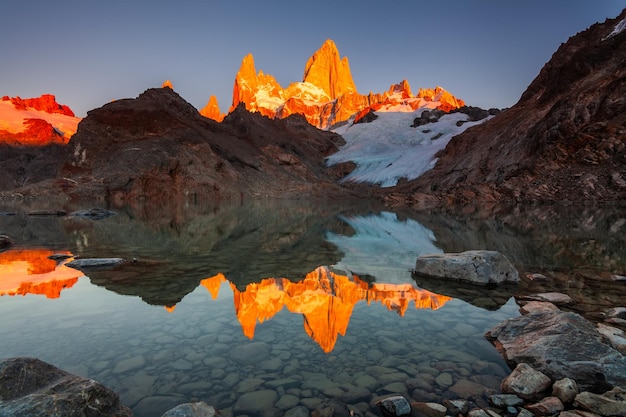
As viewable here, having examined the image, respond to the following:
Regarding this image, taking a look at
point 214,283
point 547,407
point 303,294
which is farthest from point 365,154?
point 547,407

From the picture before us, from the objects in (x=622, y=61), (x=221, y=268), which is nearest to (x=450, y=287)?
(x=221, y=268)

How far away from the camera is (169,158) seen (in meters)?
77.5

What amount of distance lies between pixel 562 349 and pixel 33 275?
13.6 m

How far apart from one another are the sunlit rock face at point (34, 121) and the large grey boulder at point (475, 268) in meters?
152

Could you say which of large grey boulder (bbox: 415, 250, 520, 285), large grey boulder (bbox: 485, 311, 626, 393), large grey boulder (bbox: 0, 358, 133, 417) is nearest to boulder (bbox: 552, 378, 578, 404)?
large grey boulder (bbox: 485, 311, 626, 393)

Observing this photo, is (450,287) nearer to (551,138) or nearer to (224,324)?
(224,324)

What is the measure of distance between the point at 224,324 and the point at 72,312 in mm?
3464

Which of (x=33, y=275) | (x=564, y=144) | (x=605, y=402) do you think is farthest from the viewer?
(x=564, y=144)

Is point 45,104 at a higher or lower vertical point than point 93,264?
higher

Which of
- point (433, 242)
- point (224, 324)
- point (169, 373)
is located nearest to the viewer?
point (169, 373)

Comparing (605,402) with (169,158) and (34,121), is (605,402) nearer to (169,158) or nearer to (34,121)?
(169,158)

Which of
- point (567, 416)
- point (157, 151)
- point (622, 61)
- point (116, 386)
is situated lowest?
point (116, 386)

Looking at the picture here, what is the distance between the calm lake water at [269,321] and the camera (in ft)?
18.1

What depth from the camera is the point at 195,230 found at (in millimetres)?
25531
